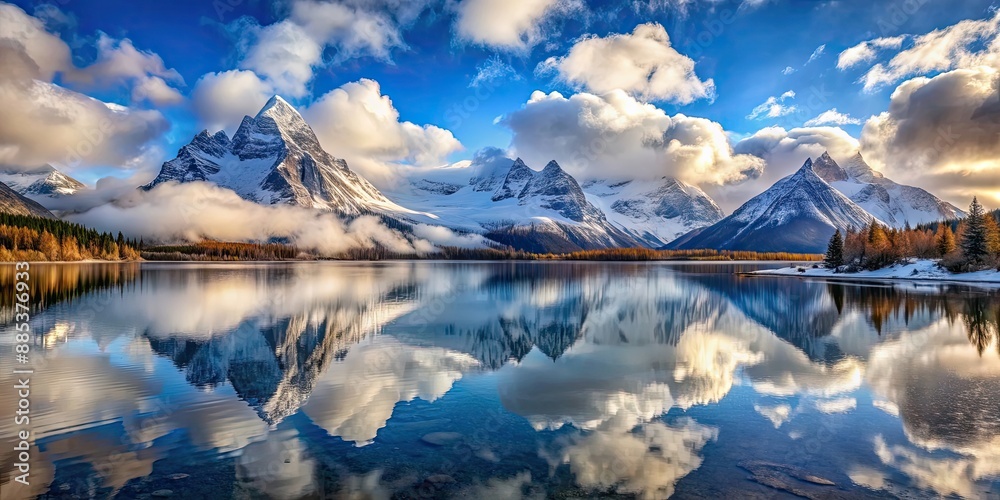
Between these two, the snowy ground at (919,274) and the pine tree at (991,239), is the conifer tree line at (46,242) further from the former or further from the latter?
the pine tree at (991,239)

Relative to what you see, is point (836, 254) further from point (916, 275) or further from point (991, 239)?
point (991, 239)

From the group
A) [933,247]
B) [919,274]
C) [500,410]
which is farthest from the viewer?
[933,247]

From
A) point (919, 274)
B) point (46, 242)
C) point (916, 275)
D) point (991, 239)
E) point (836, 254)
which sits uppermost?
point (991, 239)

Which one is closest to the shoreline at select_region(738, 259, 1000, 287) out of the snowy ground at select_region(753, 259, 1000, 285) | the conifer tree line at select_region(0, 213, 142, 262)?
the snowy ground at select_region(753, 259, 1000, 285)

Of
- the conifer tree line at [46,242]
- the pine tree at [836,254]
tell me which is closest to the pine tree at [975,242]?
the pine tree at [836,254]

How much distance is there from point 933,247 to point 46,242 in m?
211

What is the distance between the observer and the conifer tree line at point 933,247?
83688 mm

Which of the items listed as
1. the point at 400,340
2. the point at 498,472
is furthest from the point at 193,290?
the point at 498,472

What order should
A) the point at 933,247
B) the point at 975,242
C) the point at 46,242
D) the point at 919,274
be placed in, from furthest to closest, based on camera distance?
the point at 46,242 → the point at 933,247 → the point at 919,274 → the point at 975,242

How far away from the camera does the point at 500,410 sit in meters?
16.0

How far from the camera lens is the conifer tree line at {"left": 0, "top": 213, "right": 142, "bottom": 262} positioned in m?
123

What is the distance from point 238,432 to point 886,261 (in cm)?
12585

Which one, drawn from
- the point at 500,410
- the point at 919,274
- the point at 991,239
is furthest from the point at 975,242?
the point at 500,410

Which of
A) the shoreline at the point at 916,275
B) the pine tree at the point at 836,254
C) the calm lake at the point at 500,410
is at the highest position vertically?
the pine tree at the point at 836,254
